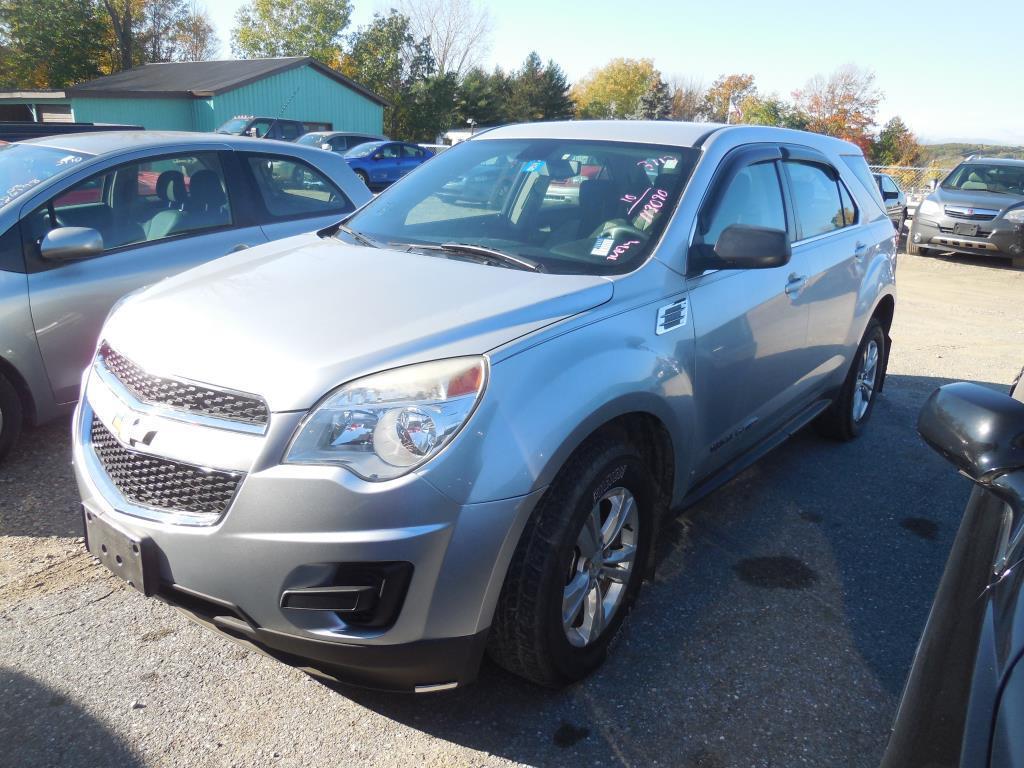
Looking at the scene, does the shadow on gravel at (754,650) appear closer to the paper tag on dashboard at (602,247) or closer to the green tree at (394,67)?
the paper tag on dashboard at (602,247)

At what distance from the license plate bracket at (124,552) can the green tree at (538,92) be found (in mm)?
64879

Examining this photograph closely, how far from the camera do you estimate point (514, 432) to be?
7.09 ft

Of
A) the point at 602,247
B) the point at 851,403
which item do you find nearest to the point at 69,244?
the point at 602,247

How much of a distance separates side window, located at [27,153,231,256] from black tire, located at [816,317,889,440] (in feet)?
12.6

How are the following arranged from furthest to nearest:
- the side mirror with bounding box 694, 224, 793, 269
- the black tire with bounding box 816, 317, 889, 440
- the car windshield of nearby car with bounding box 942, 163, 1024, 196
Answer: the car windshield of nearby car with bounding box 942, 163, 1024, 196
the black tire with bounding box 816, 317, 889, 440
the side mirror with bounding box 694, 224, 793, 269

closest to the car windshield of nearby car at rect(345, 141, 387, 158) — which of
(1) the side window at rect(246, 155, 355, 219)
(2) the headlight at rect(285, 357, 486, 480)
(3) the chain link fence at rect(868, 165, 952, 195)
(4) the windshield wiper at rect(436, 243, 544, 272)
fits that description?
(3) the chain link fence at rect(868, 165, 952, 195)

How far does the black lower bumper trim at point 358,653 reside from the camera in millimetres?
2125

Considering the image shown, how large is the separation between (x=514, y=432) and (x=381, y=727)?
1.06m

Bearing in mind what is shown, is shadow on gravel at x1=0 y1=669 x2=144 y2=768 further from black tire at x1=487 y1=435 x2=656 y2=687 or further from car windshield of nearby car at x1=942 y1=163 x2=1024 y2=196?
car windshield of nearby car at x1=942 y1=163 x2=1024 y2=196

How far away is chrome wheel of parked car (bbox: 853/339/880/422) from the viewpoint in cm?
498

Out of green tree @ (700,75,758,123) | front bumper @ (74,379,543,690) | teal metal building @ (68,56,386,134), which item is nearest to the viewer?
front bumper @ (74,379,543,690)

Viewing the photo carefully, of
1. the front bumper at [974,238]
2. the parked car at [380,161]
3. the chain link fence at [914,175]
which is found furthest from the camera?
the chain link fence at [914,175]

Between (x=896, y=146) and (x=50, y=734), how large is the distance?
189 feet

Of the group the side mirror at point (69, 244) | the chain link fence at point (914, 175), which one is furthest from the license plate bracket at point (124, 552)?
the chain link fence at point (914, 175)
